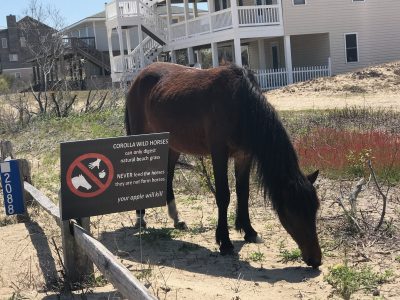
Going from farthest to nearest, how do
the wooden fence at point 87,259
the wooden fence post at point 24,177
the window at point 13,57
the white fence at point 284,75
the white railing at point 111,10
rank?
1. the window at point 13,57
2. the white railing at point 111,10
3. the white fence at point 284,75
4. the wooden fence post at point 24,177
5. the wooden fence at point 87,259

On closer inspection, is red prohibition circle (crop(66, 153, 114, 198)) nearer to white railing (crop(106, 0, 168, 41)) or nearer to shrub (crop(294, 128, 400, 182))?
shrub (crop(294, 128, 400, 182))

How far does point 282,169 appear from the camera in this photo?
5234mm

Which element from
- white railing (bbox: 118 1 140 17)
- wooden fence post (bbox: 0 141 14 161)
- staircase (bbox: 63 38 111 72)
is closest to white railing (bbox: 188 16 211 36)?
white railing (bbox: 118 1 140 17)

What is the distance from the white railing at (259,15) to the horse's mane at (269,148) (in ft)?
75.3

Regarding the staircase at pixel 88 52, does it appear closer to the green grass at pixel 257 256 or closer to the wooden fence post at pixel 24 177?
the wooden fence post at pixel 24 177

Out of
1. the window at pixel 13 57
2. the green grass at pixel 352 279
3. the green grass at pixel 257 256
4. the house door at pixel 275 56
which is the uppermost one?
the window at pixel 13 57

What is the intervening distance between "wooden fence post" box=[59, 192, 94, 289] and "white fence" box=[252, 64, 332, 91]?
23876 mm

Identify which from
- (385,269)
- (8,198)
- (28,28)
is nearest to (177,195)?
(8,198)

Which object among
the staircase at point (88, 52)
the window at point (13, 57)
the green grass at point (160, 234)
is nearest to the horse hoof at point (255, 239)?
the green grass at point (160, 234)

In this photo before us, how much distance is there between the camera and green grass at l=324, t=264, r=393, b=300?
177 inches

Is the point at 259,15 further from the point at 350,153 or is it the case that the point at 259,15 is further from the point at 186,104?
the point at 186,104

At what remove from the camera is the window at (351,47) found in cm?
3136

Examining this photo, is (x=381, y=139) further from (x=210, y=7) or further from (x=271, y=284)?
(x=210, y=7)

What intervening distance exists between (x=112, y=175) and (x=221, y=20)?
25256mm
